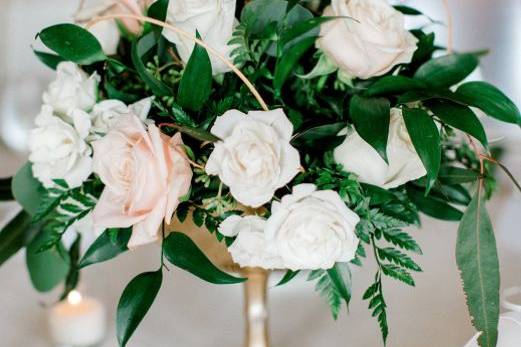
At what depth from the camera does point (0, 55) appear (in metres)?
1.47

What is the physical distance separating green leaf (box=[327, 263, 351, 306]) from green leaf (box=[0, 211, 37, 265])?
15.2 inches

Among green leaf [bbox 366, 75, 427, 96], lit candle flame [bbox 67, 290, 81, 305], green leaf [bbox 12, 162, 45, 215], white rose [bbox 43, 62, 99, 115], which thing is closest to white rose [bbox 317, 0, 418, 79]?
green leaf [bbox 366, 75, 427, 96]

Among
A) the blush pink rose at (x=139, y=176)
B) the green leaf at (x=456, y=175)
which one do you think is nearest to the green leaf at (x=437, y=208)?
the green leaf at (x=456, y=175)

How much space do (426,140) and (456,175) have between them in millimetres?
109

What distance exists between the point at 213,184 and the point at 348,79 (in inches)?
5.9

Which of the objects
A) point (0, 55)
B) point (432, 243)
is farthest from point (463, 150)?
point (0, 55)

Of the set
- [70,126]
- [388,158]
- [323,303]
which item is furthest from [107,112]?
[323,303]

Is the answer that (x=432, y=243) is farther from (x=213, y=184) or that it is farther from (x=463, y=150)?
(x=213, y=184)

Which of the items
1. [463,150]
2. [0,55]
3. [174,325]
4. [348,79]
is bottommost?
[0,55]

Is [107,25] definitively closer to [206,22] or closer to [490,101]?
[206,22]

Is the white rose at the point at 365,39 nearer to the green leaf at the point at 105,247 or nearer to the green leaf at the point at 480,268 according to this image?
the green leaf at the point at 480,268

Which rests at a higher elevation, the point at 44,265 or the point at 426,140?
the point at 426,140

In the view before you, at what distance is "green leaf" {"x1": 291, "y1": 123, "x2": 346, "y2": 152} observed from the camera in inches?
21.2

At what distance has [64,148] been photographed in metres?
0.58
